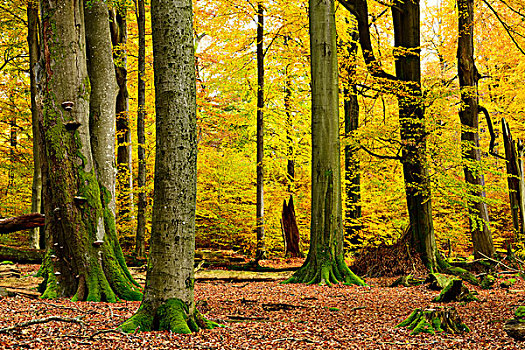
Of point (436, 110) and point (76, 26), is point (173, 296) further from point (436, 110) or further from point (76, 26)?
point (436, 110)

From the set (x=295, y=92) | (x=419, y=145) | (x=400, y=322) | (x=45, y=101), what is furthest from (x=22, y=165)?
(x=400, y=322)

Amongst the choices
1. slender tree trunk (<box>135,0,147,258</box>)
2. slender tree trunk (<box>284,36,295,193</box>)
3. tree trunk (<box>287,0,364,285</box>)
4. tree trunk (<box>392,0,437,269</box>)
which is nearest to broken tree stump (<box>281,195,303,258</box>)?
slender tree trunk (<box>284,36,295,193</box>)

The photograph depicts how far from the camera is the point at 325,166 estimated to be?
8.62 metres

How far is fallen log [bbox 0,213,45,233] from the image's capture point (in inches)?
257

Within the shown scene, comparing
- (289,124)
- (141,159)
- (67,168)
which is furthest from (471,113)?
(67,168)

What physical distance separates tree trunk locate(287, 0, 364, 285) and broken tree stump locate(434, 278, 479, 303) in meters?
1.87

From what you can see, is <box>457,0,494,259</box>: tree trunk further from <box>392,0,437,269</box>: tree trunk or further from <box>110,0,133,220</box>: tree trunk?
<box>110,0,133,220</box>: tree trunk

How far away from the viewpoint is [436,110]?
9359 millimetres

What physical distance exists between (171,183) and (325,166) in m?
5.06

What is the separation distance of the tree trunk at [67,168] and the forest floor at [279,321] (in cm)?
41

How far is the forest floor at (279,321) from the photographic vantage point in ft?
12.0

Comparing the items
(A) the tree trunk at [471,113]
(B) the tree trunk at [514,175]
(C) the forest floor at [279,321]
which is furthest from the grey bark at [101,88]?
(B) the tree trunk at [514,175]

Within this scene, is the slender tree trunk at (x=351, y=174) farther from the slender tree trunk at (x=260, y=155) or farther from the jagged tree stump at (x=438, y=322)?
the jagged tree stump at (x=438, y=322)

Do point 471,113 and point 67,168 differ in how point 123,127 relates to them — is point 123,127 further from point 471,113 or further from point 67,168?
point 471,113
